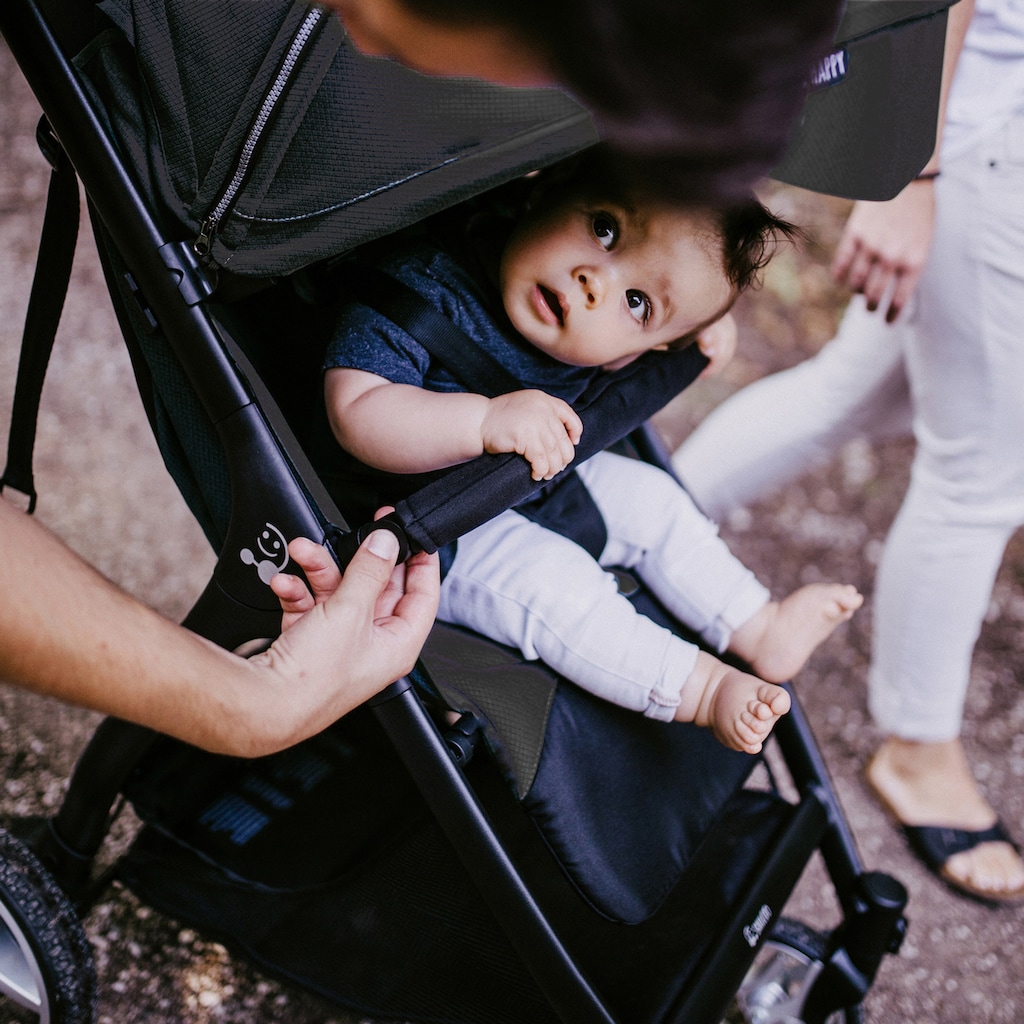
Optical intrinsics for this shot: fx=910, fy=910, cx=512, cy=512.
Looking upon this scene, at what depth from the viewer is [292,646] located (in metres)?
0.75

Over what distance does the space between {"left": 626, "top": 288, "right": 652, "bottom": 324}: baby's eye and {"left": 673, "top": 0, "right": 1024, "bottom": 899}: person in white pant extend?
0.47 m

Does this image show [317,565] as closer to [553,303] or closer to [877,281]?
[553,303]

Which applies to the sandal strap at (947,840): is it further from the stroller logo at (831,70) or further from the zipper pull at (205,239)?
the zipper pull at (205,239)

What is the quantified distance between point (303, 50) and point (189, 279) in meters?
0.22

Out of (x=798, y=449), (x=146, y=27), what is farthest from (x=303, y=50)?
(x=798, y=449)

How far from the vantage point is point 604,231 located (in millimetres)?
925

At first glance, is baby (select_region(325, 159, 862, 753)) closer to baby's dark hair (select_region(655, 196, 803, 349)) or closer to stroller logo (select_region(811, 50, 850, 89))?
baby's dark hair (select_region(655, 196, 803, 349))

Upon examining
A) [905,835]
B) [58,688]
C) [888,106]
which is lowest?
[905,835]

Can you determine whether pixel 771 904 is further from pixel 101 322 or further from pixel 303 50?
pixel 101 322

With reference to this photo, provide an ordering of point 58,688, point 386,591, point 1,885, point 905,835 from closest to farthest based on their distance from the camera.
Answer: point 58,688, point 386,591, point 1,885, point 905,835

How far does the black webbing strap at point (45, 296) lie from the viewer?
881mm

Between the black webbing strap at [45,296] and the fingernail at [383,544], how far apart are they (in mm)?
384

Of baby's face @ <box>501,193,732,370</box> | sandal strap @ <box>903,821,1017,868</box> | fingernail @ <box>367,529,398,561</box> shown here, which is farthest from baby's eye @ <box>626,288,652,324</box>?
sandal strap @ <box>903,821,1017,868</box>

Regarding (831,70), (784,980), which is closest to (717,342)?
(831,70)
